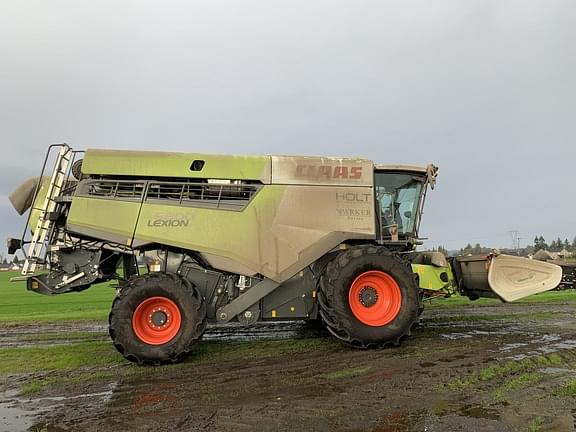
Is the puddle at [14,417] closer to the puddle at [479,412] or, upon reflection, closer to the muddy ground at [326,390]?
the muddy ground at [326,390]

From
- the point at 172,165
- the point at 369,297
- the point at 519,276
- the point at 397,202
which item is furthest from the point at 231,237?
the point at 519,276

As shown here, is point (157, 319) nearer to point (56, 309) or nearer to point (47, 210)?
point (47, 210)

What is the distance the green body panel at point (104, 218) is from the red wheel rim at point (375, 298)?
12.0ft

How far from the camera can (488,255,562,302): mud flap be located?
28.7 feet

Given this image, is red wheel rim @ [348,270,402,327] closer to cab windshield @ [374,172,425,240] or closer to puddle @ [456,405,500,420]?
cab windshield @ [374,172,425,240]

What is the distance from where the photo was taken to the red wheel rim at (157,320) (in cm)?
712

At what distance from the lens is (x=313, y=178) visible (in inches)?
310

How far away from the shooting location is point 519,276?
8930 millimetres

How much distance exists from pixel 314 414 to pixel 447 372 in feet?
7.61

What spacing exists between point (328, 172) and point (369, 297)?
2.16 m

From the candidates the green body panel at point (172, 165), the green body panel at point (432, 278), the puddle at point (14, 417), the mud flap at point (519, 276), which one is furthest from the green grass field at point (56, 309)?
the mud flap at point (519, 276)

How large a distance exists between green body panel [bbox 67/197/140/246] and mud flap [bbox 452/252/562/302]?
5942 mm

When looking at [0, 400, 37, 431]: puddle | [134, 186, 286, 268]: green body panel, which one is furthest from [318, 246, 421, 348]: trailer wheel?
[0, 400, 37, 431]: puddle

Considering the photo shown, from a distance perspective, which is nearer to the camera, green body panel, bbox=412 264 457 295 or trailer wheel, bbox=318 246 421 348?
trailer wheel, bbox=318 246 421 348
